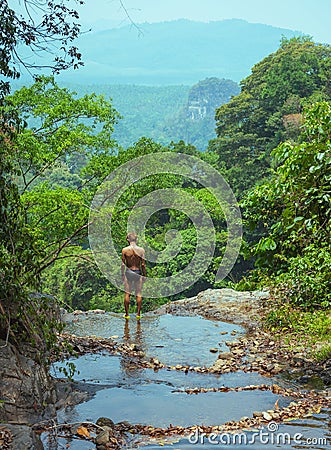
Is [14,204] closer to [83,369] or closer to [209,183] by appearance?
[83,369]

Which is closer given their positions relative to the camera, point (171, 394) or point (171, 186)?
point (171, 394)

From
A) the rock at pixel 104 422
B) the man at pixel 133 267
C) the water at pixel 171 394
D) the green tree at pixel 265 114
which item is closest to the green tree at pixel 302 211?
the water at pixel 171 394

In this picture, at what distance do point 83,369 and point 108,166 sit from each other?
11.7 metres

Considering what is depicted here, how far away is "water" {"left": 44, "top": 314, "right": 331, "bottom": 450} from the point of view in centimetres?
503

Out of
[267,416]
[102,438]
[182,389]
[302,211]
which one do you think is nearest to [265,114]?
[302,211]

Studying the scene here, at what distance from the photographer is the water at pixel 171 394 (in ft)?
16.5

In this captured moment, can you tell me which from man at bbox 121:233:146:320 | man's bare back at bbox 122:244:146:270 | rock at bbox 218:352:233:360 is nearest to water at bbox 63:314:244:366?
rock at bbox 218:352:233:360

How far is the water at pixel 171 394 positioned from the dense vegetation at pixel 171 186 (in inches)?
36.5

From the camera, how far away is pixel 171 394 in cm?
626

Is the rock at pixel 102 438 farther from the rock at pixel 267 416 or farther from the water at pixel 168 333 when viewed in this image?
the water at pixel 168 333

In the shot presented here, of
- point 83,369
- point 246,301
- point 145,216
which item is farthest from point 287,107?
point 83,369

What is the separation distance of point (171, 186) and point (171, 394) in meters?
17.8

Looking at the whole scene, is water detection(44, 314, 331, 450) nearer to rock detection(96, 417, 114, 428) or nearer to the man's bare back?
rock detection(96, 417, 114, 428)

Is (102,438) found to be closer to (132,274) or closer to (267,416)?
(267,416)
